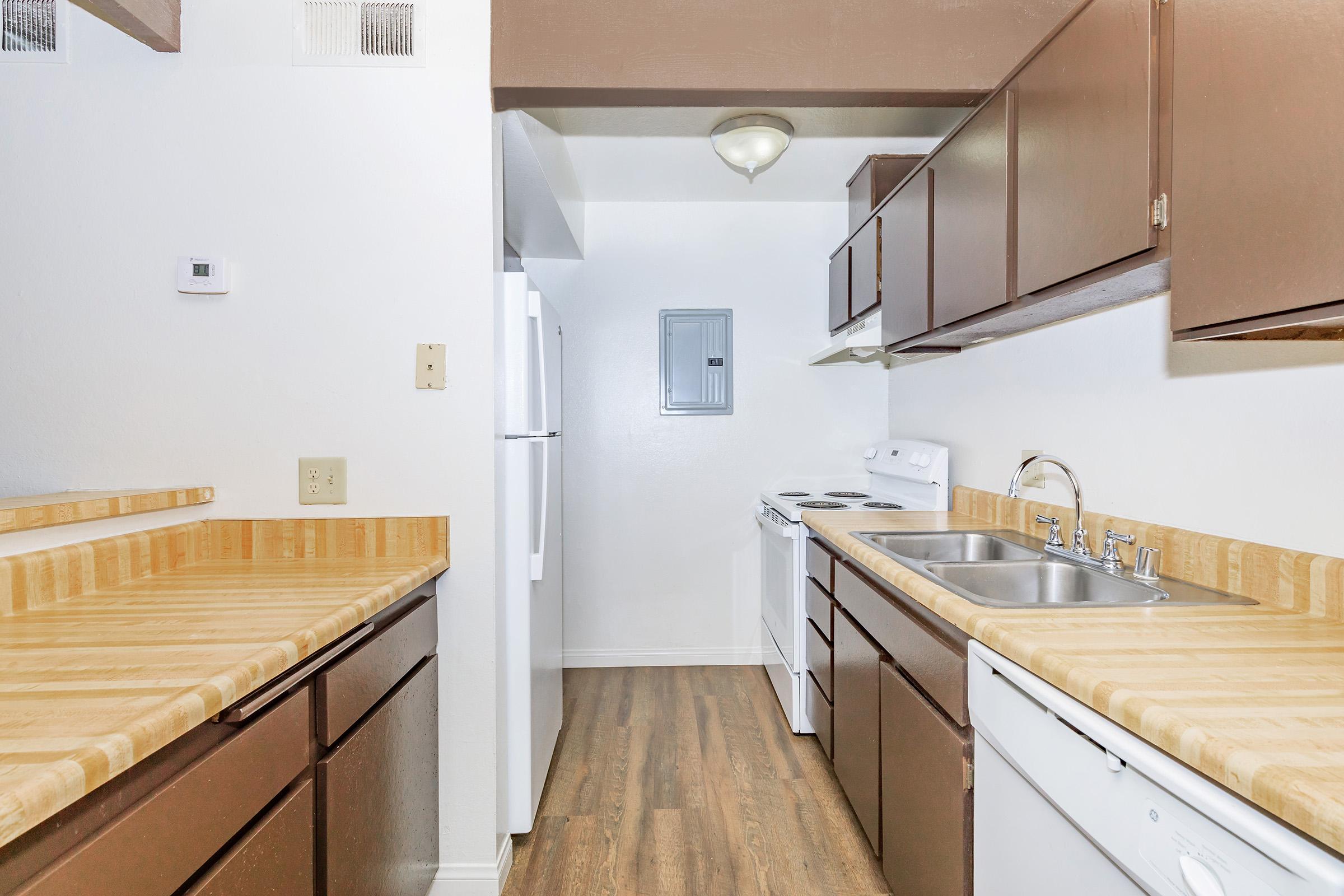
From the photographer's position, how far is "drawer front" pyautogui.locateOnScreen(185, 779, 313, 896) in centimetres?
91

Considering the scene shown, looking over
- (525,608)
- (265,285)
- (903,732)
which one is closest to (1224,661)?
(903,732)

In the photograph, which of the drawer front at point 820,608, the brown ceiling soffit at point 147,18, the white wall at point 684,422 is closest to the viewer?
the brown ceiling soffit at point 147,18

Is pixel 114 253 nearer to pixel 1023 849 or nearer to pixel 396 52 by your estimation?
pixel 396 52

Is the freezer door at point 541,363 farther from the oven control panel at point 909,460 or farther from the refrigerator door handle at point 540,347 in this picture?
the oven control panel at point 909,460

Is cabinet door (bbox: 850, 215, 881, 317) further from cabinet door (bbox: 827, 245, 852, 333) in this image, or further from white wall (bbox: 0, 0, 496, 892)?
white wall (bbox: 0, 0, 496, 892)

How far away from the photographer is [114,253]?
1732mm

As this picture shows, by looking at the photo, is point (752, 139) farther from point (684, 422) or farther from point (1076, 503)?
point (1076, 503)

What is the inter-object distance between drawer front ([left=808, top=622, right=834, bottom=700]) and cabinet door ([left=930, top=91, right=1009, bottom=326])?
1165mm

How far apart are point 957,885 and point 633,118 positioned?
2491 mm

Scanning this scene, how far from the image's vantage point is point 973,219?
1.85 m

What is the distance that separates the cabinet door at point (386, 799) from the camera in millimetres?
1224

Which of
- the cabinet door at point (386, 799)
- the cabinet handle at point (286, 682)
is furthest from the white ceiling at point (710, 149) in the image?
→ the cabinet door at point (386, 799)

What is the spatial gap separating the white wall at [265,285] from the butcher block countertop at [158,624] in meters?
0.12

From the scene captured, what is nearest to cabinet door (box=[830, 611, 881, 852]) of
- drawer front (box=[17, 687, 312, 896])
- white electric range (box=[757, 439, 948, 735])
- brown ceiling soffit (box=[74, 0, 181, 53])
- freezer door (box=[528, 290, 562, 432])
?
white electric range (box=[757, 439, 948, 735])
